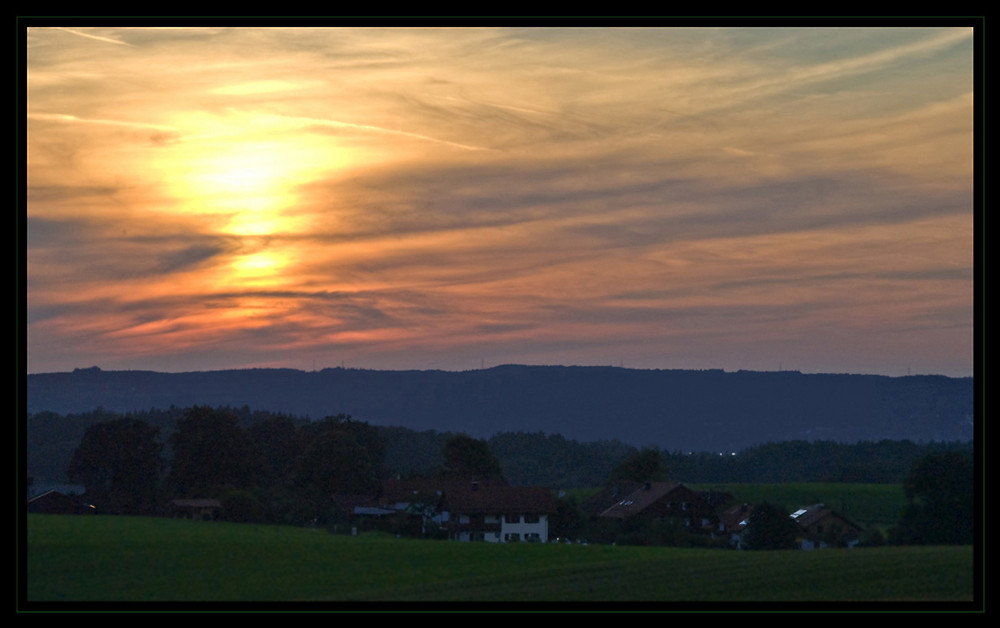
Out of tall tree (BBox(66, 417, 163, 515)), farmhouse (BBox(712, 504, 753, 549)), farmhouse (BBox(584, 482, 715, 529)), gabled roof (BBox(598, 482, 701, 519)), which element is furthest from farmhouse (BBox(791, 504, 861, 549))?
tall tree (BBox(66, 417, 163, 515))

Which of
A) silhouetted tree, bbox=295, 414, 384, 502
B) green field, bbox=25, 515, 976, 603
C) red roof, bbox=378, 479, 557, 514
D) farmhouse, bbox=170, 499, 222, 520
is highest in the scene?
silhouetted tree, bbox=295, 414, 384, 502

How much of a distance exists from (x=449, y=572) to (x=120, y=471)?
1742 inches

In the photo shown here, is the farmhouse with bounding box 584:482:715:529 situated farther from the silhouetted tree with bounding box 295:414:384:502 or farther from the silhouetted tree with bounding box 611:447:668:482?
the silhouetted tree with bounding box 295:414:384:502

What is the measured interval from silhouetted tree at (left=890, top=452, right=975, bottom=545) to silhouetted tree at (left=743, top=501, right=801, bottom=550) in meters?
6.66

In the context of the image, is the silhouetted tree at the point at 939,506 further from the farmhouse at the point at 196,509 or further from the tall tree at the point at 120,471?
the tall tree at the point at 120,471

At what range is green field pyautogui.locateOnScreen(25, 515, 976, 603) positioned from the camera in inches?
1353

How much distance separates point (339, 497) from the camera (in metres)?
89.1

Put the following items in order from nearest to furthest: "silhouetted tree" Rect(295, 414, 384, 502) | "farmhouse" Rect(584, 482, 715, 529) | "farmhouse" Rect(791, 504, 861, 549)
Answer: "farmhouse" Rect(791, 504, 861, 549), "farmhouse" Rect(584, 482, 715, 529), "silhouetted tree" Rect(295, 414, 384, 502)

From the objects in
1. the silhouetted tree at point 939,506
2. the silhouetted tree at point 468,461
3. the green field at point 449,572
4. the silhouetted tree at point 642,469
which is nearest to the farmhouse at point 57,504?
the green field at point 449,572

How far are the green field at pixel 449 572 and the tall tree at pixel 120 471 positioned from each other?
27980 millimetres
